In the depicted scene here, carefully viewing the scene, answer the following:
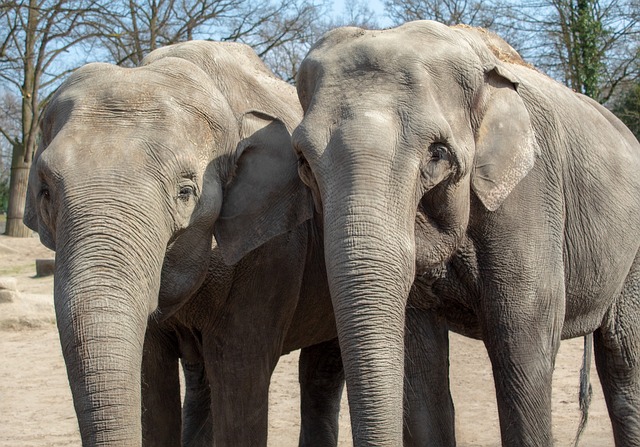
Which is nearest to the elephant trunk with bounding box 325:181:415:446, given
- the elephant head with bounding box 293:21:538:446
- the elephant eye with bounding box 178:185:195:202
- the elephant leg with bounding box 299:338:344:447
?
the elephant head with bounding box 293:21:538:446

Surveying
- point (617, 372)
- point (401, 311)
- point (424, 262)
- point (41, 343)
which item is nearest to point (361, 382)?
point (401, 311)

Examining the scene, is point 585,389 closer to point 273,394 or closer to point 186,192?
point 273,394

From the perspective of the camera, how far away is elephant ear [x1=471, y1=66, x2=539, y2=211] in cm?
463

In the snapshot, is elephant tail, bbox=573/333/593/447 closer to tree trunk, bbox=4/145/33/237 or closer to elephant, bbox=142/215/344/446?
elephant, bbox=142/215/344/446

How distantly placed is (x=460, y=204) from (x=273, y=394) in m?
4.93

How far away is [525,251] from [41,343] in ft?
25.4

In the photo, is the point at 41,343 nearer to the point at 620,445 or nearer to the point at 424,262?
the point at 620,445

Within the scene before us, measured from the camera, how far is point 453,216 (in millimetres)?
4484

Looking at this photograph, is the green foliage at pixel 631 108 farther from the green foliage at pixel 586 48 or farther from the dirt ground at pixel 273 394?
the dirt ground at pixel 273 394

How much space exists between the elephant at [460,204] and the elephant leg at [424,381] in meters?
0.10

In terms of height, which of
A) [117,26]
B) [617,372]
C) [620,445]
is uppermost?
[117,26]

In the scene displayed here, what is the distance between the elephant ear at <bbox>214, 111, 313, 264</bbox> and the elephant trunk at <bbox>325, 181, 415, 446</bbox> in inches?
32.7

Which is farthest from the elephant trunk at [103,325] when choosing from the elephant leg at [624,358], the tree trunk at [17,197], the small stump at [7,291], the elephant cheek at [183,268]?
the tree trunk at [17,197]

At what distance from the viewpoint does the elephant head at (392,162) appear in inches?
152
